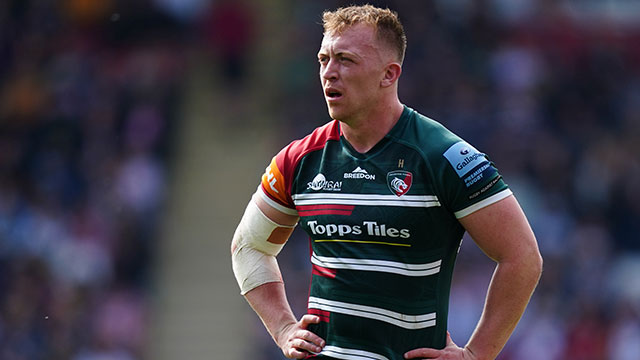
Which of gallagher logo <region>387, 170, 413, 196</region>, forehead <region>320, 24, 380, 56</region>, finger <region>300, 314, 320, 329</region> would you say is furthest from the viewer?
finger <region>300, 314, 320, 329</region>

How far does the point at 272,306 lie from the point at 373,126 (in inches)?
36.6

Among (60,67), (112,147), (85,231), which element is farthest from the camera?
(60,67)

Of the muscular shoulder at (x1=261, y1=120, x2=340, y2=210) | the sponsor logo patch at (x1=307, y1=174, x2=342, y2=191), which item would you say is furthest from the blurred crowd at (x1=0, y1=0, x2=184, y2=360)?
the sponsor logo patch at (x1=307, y1=174, x2=342, y2=191)

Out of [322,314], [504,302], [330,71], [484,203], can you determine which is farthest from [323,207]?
[504,302]

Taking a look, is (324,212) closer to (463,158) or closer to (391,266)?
(391,266)

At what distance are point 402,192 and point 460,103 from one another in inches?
369

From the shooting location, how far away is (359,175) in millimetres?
4090

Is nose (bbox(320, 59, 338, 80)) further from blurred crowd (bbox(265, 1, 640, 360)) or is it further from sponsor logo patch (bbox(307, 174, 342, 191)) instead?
blurred crowd (bbox(265, 1, 640, 360))

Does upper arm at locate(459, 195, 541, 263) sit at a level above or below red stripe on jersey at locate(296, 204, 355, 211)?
below

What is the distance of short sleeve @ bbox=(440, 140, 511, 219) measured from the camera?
12.7 feet

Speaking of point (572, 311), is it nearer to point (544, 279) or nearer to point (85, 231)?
point (544, 279)

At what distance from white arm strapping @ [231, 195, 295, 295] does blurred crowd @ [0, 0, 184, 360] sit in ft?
24.0

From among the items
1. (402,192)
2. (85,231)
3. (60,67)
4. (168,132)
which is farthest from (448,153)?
(60,67)

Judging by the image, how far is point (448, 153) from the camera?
3.92 m
